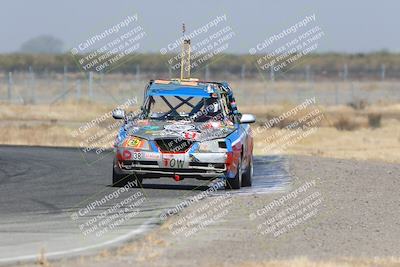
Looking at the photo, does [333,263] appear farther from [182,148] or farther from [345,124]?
[345,124]

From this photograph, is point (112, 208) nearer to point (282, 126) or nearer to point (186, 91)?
point (186, 91)

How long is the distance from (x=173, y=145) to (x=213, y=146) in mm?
598

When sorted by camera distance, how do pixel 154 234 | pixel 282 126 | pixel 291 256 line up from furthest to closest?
pixel 282 126 < pixel 154 234 < pixel 291 256

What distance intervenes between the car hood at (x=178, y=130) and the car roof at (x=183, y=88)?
2.39 ft

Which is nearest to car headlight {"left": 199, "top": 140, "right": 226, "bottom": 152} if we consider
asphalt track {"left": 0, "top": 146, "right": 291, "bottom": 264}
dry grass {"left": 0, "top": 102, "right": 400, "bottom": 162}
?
asphalt track {"left": 0, "top": 146, "right": 291, "bottom": 264}

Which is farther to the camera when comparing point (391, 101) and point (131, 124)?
point (391, 101)

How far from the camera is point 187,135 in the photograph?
17016mm

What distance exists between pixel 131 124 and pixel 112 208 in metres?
3.06

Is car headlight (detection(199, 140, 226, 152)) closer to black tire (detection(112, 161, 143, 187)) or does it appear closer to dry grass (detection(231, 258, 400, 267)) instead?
black tire (detection(112, 161, 143, 187))

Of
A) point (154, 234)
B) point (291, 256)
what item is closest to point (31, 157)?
point (154, 234)

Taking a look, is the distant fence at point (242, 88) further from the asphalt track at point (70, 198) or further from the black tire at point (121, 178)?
the black tire at point (121, 178)

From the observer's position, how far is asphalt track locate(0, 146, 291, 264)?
1170cm

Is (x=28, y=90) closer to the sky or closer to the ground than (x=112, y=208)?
closer to the ground

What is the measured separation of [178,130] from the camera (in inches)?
674
